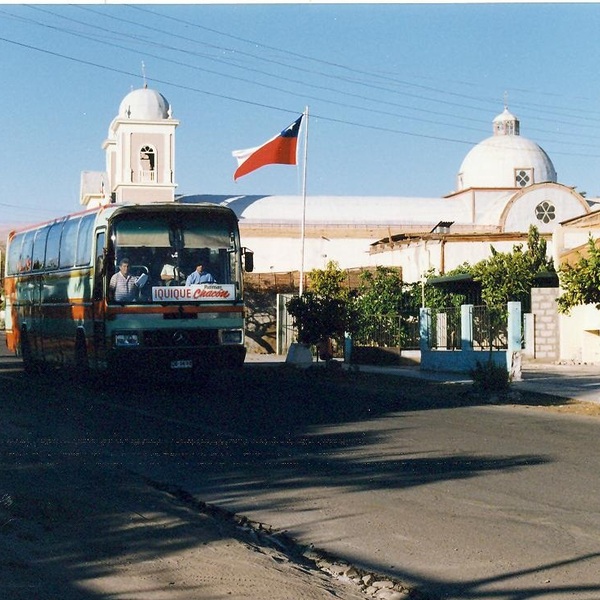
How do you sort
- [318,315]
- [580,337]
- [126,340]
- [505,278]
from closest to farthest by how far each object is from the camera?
[126,340] → [318,315] → [580,337] → [505,278]

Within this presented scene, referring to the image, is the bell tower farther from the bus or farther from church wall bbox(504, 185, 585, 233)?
the bus

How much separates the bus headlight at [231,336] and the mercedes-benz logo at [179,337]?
0.66 m

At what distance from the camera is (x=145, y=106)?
74250 mm

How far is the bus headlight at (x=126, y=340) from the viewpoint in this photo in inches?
773

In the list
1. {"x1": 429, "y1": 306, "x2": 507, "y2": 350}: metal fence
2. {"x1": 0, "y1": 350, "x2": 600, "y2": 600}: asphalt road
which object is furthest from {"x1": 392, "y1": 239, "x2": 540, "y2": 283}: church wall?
{"x1": 0, "y1": 350, "x2": 600, "y2": 600}: asphalt road

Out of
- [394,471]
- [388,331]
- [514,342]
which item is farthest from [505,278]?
[394,471]

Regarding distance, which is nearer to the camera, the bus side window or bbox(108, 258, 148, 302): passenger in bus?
bbox(108, 258, 148, 302): passenger in bus

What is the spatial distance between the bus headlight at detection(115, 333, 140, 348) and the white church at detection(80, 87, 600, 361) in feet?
136

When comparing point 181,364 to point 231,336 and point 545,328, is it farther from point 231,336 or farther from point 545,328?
point 545,328

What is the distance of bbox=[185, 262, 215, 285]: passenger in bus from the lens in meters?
19.9

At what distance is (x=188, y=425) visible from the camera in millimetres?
14477

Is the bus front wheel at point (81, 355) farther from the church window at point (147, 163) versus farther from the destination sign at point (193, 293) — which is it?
the church window at point (147, 163)

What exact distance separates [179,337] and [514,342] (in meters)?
8.05

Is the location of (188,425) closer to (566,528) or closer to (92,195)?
(566,528)
